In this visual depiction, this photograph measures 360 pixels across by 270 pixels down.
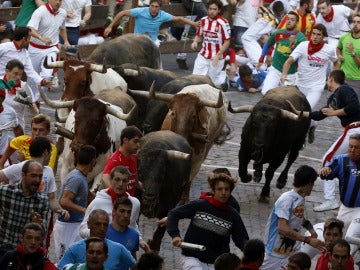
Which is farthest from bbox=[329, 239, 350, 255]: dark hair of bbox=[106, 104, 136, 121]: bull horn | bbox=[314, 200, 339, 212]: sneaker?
bbox=[314, 200, 339, 212]: sneaker

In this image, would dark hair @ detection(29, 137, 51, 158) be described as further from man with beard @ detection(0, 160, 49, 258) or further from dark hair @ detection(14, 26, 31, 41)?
dark hair @ detection(14, 26, 31, 41)

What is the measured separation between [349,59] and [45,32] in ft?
16.8

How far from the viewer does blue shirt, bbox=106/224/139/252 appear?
1331 centimetres

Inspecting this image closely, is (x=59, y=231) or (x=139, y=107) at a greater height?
(x=59, y=231)

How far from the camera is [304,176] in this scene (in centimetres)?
1456

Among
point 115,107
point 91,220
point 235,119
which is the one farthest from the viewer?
point 235,119

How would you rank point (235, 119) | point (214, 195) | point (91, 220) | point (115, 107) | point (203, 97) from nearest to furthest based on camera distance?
point (91, 220) → point (214, 195) → point (115, 107) → point (203, 97) → point (235, 119)

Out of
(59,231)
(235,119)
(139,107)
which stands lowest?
(235,119)

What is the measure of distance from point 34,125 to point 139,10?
34.9 ft

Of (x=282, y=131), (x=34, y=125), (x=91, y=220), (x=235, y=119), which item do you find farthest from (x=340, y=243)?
(x=235, y=119)

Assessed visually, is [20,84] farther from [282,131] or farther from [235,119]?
[235,119]

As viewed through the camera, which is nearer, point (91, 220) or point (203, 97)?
point (91, 220)

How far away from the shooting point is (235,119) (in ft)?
84.0

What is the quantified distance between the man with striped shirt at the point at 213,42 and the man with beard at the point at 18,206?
40.0 feet
